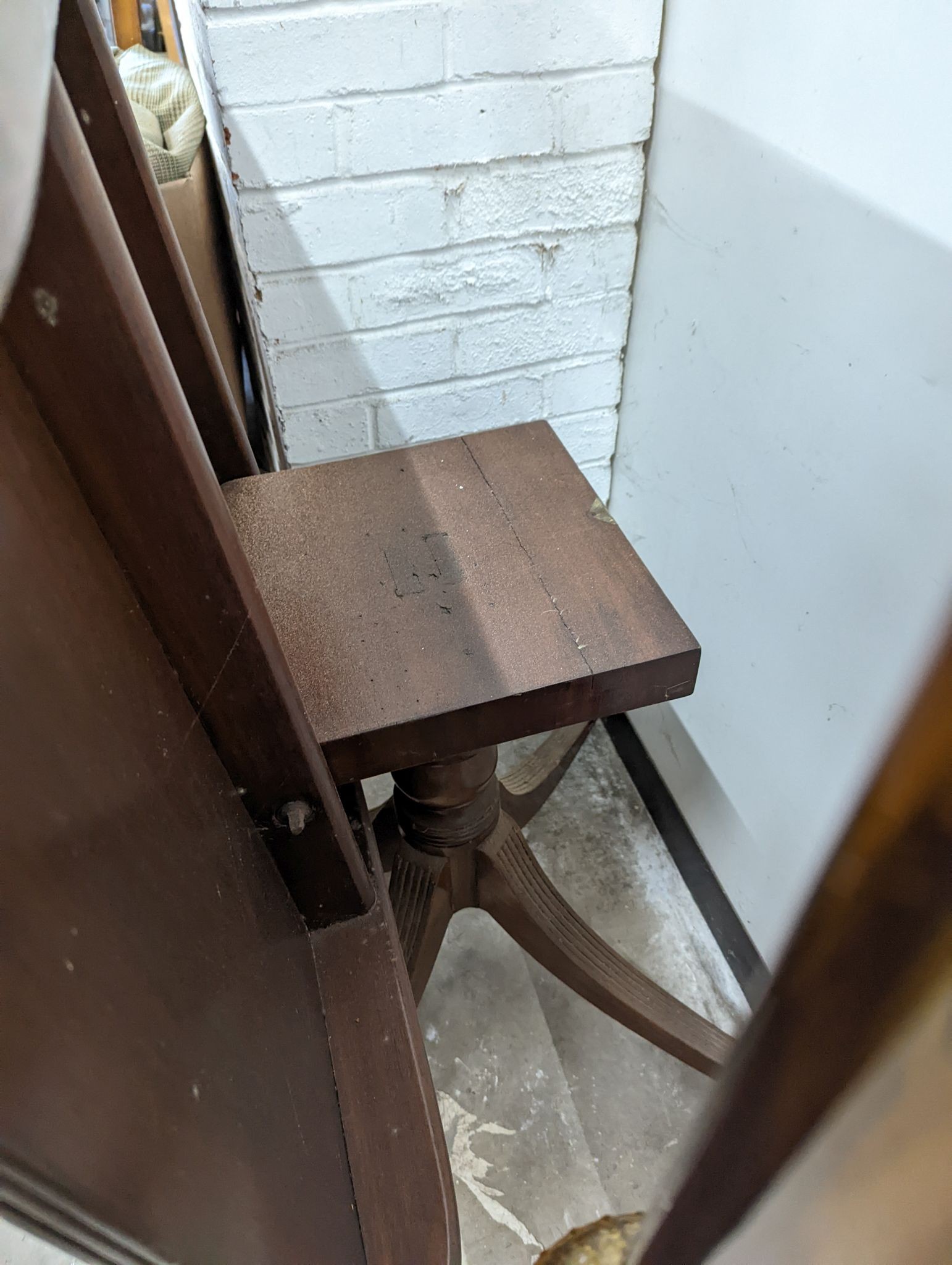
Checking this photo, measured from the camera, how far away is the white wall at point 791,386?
0.59 metres

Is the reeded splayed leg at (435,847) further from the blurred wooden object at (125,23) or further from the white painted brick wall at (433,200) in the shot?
the blurred wooden object at (125,23)

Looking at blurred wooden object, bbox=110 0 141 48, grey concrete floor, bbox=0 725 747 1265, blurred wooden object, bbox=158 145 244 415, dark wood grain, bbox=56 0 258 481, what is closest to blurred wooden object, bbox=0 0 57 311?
dark wood grain, bbox=56 0 258 481

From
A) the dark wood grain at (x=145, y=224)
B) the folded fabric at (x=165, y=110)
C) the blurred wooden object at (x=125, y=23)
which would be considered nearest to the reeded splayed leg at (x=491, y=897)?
the dark wood grain at (x=145, y=224)

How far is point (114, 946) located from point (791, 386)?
0.71 meters

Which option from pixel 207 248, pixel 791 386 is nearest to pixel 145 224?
pixel 791 386

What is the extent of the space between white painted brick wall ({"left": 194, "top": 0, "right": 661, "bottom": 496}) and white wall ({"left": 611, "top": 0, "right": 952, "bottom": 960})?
0.06 m

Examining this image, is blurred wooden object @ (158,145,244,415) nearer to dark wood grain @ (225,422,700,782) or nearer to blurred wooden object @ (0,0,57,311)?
dark wood grain @ (225,422,700,782)

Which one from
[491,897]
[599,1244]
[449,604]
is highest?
[449,604]

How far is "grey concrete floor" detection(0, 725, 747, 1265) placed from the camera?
3.06 ft

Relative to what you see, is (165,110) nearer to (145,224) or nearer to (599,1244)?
(145,224)

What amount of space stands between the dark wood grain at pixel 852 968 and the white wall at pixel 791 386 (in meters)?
0.46

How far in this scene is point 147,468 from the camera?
28 centimetres

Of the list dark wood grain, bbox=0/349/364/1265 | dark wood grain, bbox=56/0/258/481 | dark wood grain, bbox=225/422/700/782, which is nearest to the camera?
dark wood grain, bbox=0/349/364/1265

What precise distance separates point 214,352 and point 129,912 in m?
0.47
